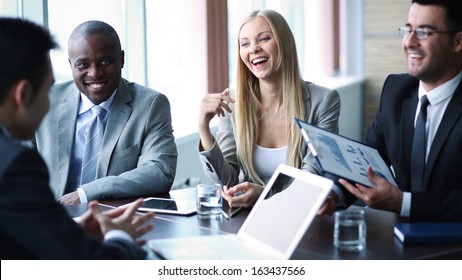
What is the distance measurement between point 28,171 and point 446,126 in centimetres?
167

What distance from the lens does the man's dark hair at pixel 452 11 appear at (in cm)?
272

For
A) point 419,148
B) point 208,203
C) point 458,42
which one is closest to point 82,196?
point 208,203

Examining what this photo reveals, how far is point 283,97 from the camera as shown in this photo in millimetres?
3309

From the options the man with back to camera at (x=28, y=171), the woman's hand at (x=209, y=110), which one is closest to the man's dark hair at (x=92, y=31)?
the woman's hand at (x=209, y=110)

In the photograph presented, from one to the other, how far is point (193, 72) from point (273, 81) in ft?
6.50

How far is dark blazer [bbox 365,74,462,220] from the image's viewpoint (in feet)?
7.71

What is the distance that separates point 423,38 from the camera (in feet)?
9.00

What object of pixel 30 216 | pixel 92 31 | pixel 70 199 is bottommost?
pixel 70 199

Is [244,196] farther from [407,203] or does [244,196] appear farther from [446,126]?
[446,126]

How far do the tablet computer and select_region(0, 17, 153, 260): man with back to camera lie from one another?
68cm

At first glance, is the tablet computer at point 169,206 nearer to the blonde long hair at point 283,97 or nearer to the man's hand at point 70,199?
the man's hand at point 70,199

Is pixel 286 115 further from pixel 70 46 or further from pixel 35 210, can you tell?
pixel 35 210
